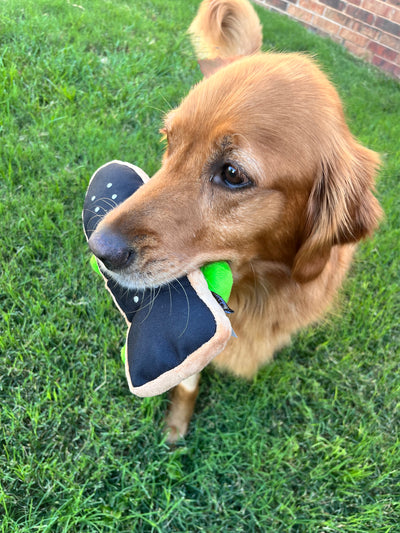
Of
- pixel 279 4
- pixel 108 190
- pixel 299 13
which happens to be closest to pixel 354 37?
pixel 299 13

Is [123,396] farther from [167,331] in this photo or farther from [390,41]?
[390,41]

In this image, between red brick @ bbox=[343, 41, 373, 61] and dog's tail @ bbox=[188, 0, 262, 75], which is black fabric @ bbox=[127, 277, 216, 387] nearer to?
dog's tail @ bbox=[188, 0, 262, 75]

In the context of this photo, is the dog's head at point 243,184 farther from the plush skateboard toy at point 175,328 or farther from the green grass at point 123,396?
the green grass at point 123,396

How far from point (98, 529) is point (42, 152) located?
2527 mm

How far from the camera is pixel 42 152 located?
120 inches

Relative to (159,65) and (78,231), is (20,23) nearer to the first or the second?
(159,65)

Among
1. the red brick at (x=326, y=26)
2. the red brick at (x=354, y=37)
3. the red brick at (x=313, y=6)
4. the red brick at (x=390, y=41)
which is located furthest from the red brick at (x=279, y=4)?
the red brick at (x=390, y=41)

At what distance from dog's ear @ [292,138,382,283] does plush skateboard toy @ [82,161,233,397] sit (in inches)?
15.5

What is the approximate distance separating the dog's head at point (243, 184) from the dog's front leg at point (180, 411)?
33.0 inches

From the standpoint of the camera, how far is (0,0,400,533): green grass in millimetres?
1927

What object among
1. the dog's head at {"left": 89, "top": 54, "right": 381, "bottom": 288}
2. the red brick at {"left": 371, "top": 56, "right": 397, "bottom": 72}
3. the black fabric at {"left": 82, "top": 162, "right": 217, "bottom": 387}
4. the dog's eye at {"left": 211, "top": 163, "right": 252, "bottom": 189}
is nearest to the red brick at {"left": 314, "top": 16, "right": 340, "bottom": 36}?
the red brick at {"left": 371, "top": 56, "right": 397, "bottom": 72}

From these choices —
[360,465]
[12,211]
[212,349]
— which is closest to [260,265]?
[212,349]

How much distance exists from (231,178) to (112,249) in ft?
1.75

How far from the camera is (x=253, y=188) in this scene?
5.11ft
